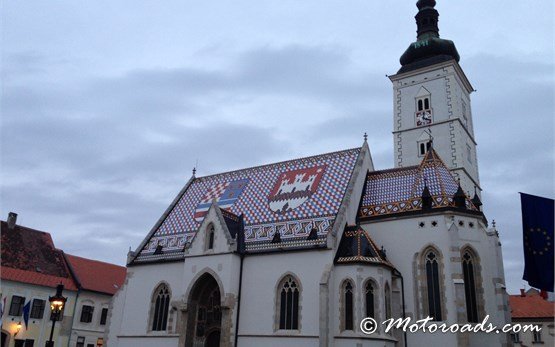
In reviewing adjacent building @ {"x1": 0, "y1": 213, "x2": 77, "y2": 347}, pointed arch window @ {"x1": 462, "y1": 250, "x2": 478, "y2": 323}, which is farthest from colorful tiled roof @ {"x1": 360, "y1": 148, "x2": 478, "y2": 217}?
adjacent building @ {"x1": 0, "y1": 213, "x2": 77, "y2": 347}

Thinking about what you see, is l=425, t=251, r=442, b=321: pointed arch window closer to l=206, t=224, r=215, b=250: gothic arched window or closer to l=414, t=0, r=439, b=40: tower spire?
l=206, t=224, r=215, b=250: gothic arched window

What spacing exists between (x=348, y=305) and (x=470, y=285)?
6.39m

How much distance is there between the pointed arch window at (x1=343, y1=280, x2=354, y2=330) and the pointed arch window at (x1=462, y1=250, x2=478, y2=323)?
5701mm

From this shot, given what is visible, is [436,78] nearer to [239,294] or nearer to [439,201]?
[439,201]

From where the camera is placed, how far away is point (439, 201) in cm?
2614

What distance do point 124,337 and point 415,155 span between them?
2506cm

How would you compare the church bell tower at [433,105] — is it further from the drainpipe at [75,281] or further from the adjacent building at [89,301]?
the drainpipe at [75,281]

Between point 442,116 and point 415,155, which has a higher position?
point 442,116

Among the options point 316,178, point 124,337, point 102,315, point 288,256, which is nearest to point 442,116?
point 316,178

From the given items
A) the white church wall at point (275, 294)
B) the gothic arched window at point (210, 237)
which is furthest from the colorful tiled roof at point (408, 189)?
the gothic arched window at point (210, 237)

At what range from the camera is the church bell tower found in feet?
121

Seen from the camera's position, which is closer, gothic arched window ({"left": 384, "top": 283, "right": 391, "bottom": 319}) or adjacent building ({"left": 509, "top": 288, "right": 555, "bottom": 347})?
gothic arched window ({"left": 384, "top": 283, "right": 391, "bottom": 319})

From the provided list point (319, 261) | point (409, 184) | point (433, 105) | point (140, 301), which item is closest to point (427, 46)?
point (433, 105)

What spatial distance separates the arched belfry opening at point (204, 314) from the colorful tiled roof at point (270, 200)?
342 cm
